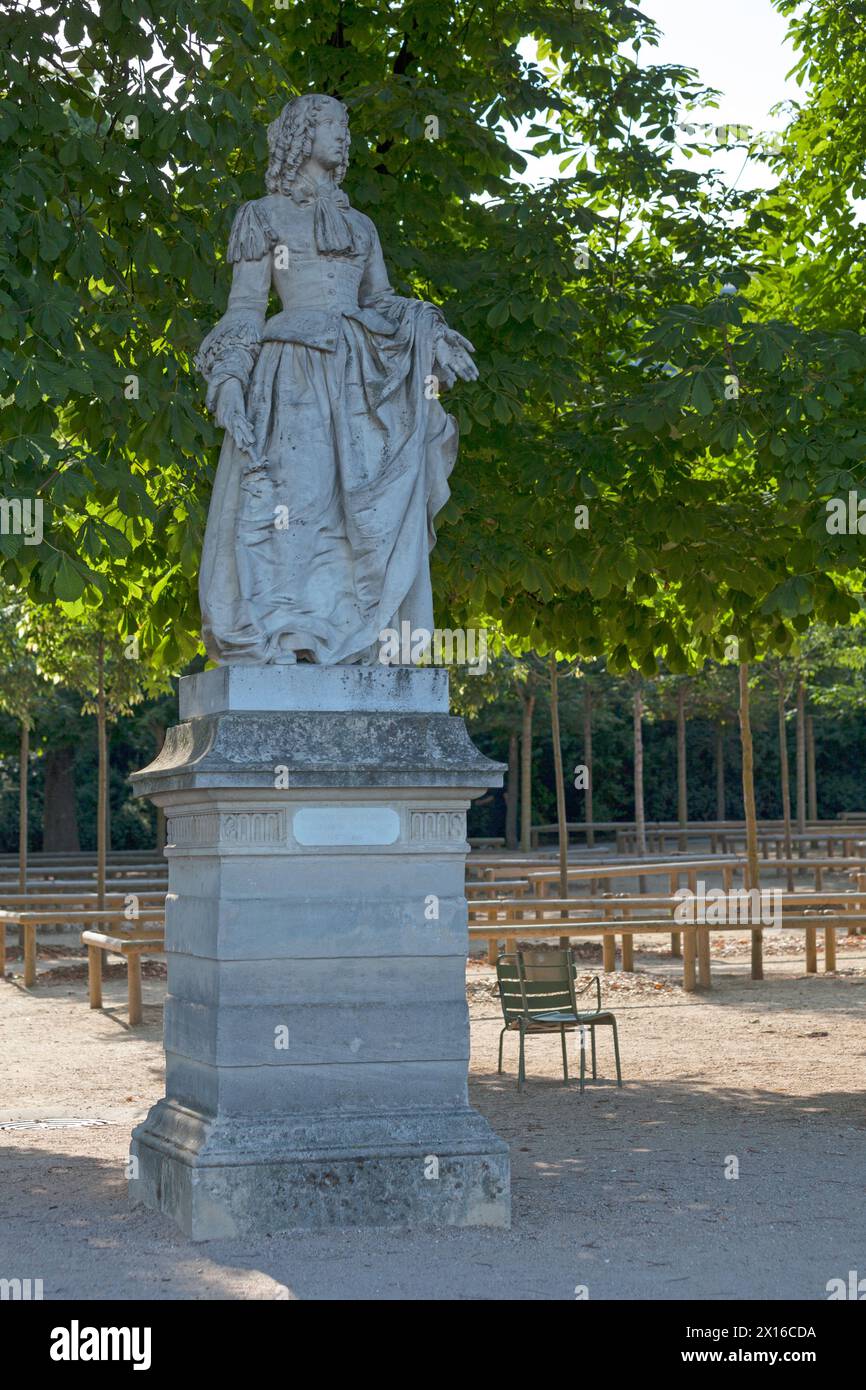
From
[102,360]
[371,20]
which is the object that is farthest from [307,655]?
[371,20]

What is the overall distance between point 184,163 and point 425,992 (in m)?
4.55

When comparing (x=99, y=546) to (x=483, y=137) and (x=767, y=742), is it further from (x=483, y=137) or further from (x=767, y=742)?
(x=767, y=742)

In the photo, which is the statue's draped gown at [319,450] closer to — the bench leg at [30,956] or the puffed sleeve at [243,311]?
the puffed sleeve at [243,311]

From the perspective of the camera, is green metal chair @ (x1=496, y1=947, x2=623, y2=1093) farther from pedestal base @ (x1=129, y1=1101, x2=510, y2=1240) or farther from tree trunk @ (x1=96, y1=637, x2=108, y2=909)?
tree trunk @ (x1=96, y1=637, x2=108, y2=909)

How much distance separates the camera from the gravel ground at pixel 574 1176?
5785 millimetres

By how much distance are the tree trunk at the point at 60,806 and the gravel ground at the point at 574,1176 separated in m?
21.0

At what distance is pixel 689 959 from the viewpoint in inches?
618

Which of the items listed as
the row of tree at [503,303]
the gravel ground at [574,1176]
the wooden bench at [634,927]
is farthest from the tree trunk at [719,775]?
the row of tree at [503,303]

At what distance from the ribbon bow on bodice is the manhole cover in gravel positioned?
16.5 feet

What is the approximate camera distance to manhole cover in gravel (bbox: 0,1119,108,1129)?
945cm

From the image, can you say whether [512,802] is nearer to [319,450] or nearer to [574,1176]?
[574,1176]

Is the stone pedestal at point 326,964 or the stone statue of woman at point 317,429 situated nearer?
the stone pedestal at point 326,964

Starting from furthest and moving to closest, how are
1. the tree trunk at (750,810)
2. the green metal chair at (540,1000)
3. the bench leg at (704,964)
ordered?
the tree trunk at (750,810) < the bench leg at (704,964) < the green metal chair at (540,1000)

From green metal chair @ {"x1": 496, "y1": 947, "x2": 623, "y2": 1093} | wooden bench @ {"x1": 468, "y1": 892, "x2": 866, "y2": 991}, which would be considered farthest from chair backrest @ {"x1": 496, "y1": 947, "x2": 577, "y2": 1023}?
wooden bench @ {"x1": 468, "y1": 892, "x2": 866, "y2": 991}
